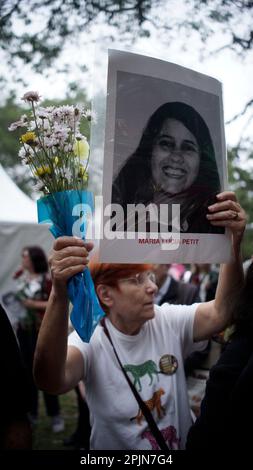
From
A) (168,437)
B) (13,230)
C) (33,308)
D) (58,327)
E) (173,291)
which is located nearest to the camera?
(58,327)

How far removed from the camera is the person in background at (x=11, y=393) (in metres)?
1.63

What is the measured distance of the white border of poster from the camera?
129 cm

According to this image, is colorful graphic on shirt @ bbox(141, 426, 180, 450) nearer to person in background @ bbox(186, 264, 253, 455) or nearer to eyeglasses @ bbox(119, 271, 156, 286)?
person in background @ bbox(186, 264, 253, 455)

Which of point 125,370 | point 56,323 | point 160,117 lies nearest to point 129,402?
point 125,370

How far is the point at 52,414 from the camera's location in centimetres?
521

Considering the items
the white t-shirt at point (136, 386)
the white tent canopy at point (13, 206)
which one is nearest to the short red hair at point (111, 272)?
the white t-shirt at point (136, 386)

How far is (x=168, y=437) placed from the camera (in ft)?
5.78

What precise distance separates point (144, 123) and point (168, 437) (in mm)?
1255

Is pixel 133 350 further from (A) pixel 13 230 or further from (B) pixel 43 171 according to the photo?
(A) pixel 13 230

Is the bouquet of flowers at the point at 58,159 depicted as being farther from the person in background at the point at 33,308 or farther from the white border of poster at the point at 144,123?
the person in background at the point at 33,308

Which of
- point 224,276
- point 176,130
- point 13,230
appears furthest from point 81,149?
point 13,230

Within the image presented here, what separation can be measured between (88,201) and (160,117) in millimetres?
353

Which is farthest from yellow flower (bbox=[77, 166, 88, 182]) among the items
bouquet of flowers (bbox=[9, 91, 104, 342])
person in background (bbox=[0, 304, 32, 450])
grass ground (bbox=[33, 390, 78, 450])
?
grass ground (bbox=[33, 390, 78, 450])

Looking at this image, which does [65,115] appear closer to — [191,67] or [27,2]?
[191,67]
